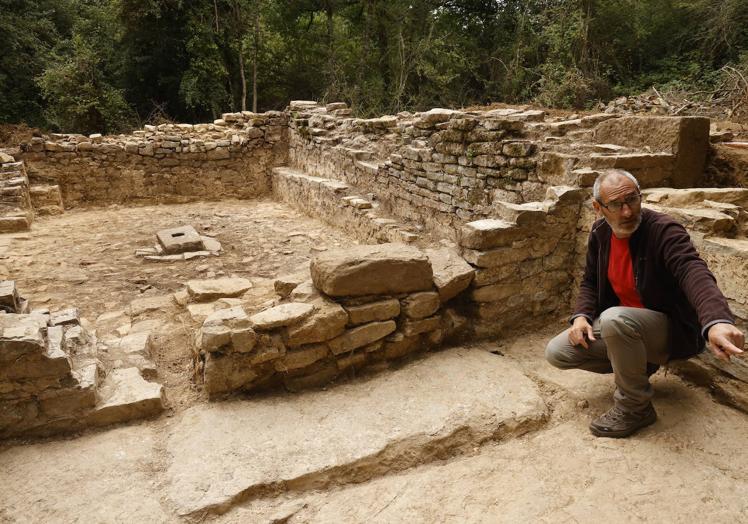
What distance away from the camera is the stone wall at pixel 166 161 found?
30.0 ft

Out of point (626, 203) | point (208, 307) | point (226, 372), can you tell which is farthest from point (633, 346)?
point (208, 307)

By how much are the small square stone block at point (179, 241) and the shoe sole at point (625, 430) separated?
18.6ft

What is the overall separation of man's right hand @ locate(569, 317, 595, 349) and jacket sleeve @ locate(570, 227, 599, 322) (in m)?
0.07

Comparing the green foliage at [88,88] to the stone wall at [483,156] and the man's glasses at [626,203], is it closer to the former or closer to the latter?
the stone wall at [483,156]

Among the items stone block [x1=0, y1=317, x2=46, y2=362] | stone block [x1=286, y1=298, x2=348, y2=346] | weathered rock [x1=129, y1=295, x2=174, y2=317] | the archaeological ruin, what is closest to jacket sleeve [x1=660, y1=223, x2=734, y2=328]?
the archaeological ruin

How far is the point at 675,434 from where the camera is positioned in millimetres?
2336

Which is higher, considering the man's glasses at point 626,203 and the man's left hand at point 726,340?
the man's glasses at point 626,203

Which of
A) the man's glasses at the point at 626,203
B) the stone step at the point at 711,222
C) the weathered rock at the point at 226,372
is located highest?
the man's glasses at the point at 626,203

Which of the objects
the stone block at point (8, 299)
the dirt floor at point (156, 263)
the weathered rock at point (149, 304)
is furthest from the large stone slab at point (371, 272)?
the weathered rock at point (149, 304)

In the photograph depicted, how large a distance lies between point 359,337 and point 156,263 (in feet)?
13.8

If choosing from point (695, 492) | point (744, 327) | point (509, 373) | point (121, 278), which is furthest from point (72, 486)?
point (121, 278)

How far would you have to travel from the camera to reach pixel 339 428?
2580 mm

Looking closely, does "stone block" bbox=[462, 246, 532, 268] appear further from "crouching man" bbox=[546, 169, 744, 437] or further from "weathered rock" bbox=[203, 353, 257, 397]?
"weathered rock" bbox=[203, 353, 257, 397]

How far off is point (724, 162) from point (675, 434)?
2530 millimetres
